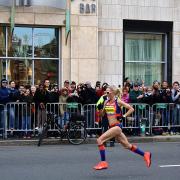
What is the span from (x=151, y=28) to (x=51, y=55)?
190 inches

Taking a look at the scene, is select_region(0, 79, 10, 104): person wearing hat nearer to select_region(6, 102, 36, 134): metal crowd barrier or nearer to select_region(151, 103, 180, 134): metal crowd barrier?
select_region(6, 102, 36, 134): metal crowd barrier

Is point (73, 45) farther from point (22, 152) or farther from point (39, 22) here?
point (22, 152)

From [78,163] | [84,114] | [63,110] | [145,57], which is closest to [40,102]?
[63,110]

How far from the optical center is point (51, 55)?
830 inches

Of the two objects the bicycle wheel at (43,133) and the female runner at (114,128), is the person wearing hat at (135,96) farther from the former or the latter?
the female runner at (114,128)

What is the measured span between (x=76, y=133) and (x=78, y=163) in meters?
4.36

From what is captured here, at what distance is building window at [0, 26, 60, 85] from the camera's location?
20.4 metres

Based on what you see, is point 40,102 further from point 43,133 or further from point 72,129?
point 72,129

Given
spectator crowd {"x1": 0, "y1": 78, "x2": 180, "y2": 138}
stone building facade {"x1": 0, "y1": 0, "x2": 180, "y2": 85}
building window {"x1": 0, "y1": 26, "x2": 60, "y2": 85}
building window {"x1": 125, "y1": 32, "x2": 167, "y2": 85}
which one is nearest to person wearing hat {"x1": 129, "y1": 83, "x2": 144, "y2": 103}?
spectator crowd {"x1": 0, "y1": 78, "x2": 180, "y2": 138}

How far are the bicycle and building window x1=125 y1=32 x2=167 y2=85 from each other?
7077mm

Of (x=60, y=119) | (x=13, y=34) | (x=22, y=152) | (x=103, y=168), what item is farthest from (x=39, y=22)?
(x=103, y=168)

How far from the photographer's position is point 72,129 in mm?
15688

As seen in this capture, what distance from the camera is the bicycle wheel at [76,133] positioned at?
1569 centimetres

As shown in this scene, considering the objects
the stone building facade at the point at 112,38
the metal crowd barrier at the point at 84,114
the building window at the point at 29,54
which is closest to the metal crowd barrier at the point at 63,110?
the metal crowd barrier at the point at 84,114
